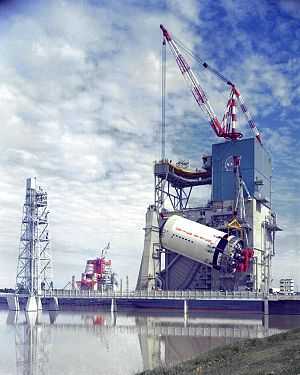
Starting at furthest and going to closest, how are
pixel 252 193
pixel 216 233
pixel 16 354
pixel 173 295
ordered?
pixel 252 193, pixel 216 233, pixel 173 295, pixel 16 354

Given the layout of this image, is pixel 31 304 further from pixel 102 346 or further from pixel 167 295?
pixel 102 346

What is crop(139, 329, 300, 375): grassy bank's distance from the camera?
22906mm

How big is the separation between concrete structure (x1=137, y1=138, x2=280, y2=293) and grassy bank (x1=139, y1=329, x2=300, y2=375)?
69154mm

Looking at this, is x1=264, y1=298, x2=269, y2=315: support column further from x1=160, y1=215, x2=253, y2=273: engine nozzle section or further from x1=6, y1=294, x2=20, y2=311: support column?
x1=6, y1=294, x2=20, y2=311: support column

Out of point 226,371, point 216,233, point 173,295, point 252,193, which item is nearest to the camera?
point 226,371

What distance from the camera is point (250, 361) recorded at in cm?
2702

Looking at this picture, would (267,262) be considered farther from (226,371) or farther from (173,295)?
(226,371)

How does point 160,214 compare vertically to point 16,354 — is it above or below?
above

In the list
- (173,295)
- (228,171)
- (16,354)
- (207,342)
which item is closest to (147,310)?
(173,295)

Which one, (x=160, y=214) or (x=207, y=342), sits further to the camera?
(x=160, y=214)

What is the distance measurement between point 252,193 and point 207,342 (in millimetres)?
60961

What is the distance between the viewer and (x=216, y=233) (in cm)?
10169

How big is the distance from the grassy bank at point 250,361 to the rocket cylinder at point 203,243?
63594 millimetres

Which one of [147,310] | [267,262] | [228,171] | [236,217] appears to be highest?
[228,171]
